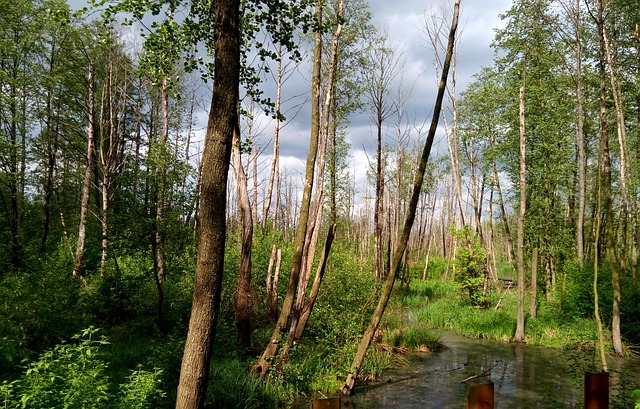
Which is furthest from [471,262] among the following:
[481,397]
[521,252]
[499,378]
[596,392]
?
[481,397]

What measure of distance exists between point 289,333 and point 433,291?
14834 millimetres

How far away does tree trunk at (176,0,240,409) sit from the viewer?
2631 millimetres

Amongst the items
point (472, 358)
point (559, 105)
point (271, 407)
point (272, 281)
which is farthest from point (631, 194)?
point (271, 407)

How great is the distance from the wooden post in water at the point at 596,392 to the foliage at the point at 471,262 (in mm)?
12871

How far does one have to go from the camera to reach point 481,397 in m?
1.65

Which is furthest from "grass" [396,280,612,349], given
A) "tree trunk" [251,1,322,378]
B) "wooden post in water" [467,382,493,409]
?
"wooden post in water" [467,382,493,409]

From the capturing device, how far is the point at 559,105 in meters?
16.1

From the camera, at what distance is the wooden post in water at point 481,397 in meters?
1.64

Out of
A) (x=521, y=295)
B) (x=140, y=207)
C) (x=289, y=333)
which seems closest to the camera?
(x=289, y=333)

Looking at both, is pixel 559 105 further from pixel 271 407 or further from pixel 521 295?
pixel 271 407

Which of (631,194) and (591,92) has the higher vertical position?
(591,92)

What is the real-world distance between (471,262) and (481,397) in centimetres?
1418

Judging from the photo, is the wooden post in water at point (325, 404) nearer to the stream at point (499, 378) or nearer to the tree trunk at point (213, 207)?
the tree trunk at point (213, 207)

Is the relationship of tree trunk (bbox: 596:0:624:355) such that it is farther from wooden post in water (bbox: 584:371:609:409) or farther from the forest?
wooden post in water (bbox: 584:371:609:409)
